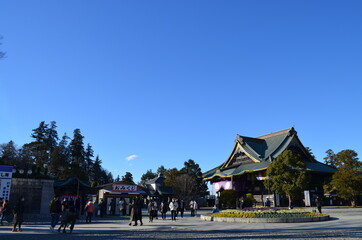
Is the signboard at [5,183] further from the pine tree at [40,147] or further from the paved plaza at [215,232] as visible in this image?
the pine tree at [40,147]

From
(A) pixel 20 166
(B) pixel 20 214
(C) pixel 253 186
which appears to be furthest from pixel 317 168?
(A) pixel 20 166

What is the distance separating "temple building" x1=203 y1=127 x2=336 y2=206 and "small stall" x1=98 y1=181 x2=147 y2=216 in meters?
18.6

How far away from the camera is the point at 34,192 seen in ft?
81.1

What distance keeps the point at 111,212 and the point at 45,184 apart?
7.10m

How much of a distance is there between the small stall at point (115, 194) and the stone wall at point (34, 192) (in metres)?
5.04

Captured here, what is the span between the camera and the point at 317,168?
39156mm

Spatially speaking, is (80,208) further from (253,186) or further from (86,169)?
(86,169)

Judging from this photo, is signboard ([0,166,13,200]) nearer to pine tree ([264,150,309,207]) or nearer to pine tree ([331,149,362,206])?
pine tree ([264,150,309,207])

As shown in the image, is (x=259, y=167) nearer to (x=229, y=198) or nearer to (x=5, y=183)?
(x=229, y=198)

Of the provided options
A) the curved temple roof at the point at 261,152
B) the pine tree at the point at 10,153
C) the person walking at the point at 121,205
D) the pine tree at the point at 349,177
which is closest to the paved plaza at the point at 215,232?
the person walking at the point at 121,205

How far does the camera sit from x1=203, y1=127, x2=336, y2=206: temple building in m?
39.9

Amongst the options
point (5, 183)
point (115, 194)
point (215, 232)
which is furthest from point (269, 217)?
point (5, 183)

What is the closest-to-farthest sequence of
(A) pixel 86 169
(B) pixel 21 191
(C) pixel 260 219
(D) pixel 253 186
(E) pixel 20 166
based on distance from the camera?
1. (C) pixel 260 219
2. (B) pixel 21 191
3. (D) pixel 253 186
4. (E) pixel 20 166
5. (A) pixel 86 169

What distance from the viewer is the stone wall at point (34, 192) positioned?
24.0 m
